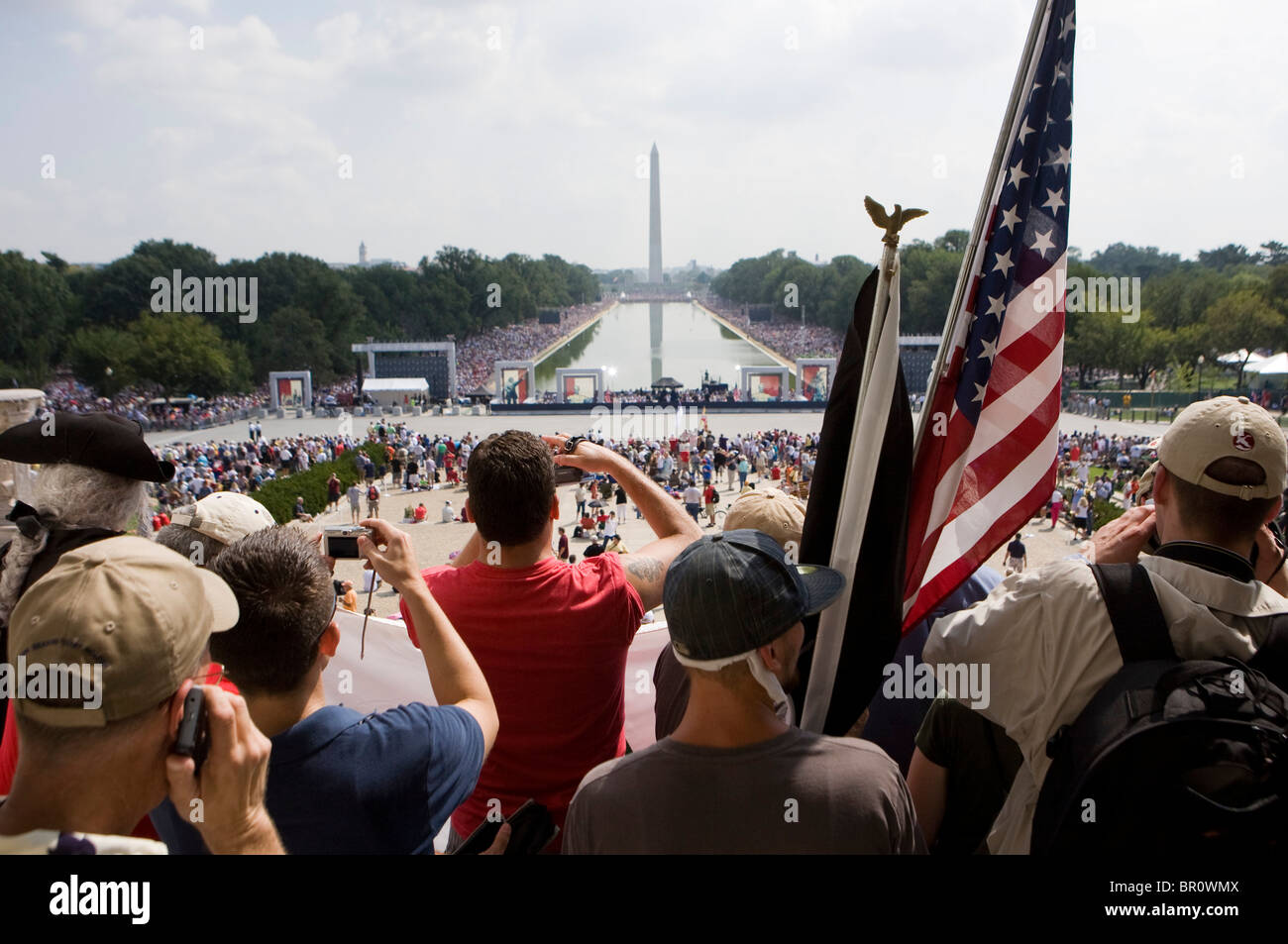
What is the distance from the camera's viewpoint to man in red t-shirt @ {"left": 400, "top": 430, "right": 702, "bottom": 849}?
2264 mm

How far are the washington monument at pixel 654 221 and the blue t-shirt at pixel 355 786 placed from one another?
126m

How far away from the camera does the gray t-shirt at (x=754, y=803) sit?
1.53 meters

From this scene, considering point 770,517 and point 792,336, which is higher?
point 792,336

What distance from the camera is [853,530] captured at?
2141 mm

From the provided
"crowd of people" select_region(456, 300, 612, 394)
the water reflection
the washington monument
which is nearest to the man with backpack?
"crowd of people" select_region(456, 300, 612, 394)

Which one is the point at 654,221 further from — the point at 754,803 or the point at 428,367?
the point at 754,803

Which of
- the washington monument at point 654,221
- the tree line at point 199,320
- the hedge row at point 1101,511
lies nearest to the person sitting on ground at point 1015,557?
the hedge row at point 1101,511

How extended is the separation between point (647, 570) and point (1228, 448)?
1311 millimetres

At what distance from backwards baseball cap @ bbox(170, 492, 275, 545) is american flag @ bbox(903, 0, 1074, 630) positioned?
1.76 m

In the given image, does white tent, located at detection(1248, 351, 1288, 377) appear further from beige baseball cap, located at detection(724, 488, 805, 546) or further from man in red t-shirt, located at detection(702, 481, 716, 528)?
beige baseball cap, located at detection(724, 488, 805, 546)

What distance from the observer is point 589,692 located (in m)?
2.29

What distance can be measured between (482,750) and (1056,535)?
1848cm

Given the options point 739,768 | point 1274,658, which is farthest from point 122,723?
point 1274,658

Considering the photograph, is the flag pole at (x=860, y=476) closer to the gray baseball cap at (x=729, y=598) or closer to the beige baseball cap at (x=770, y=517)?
the beige baseball cap at (x=770, y=517)
